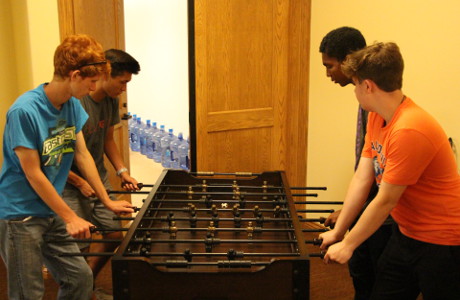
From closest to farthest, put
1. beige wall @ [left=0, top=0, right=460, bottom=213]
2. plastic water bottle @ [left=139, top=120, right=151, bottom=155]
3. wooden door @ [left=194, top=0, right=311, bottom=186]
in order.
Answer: beige wall @ [left=0, top=0, right=460, bottom=213], wooden door @ [left=194, top=0, right=311, bottom=186], plastic water bottle @ [left=139, top=120, right=151, bottom=155]

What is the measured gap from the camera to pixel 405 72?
297 cm

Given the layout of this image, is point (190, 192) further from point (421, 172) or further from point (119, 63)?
point (421, 172)

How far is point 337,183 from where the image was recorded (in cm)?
375

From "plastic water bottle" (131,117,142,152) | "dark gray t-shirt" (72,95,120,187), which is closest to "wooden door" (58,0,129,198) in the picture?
"dark gray t-shirt" (72,95,120,187)

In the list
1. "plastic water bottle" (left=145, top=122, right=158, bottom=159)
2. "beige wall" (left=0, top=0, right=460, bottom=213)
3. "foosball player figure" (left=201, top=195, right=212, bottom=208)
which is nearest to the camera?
"foosball player figure" (left=201, top=195, right=212, bottom=208)

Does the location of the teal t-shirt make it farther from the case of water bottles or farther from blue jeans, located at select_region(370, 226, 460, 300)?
the case of water bottles

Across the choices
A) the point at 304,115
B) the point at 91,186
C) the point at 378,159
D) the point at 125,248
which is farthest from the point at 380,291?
the point at 304,115

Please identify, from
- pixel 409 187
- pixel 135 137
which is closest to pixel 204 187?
pixel 409 187

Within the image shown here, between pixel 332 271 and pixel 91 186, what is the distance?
1768 mm

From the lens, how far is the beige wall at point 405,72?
269 cm

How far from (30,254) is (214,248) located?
730mm

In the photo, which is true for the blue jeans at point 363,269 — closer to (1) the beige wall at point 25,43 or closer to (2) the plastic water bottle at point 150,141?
(1) the beige wall at point 25,43

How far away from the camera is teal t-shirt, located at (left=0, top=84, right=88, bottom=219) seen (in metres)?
1.86

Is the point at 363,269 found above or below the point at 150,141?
above
